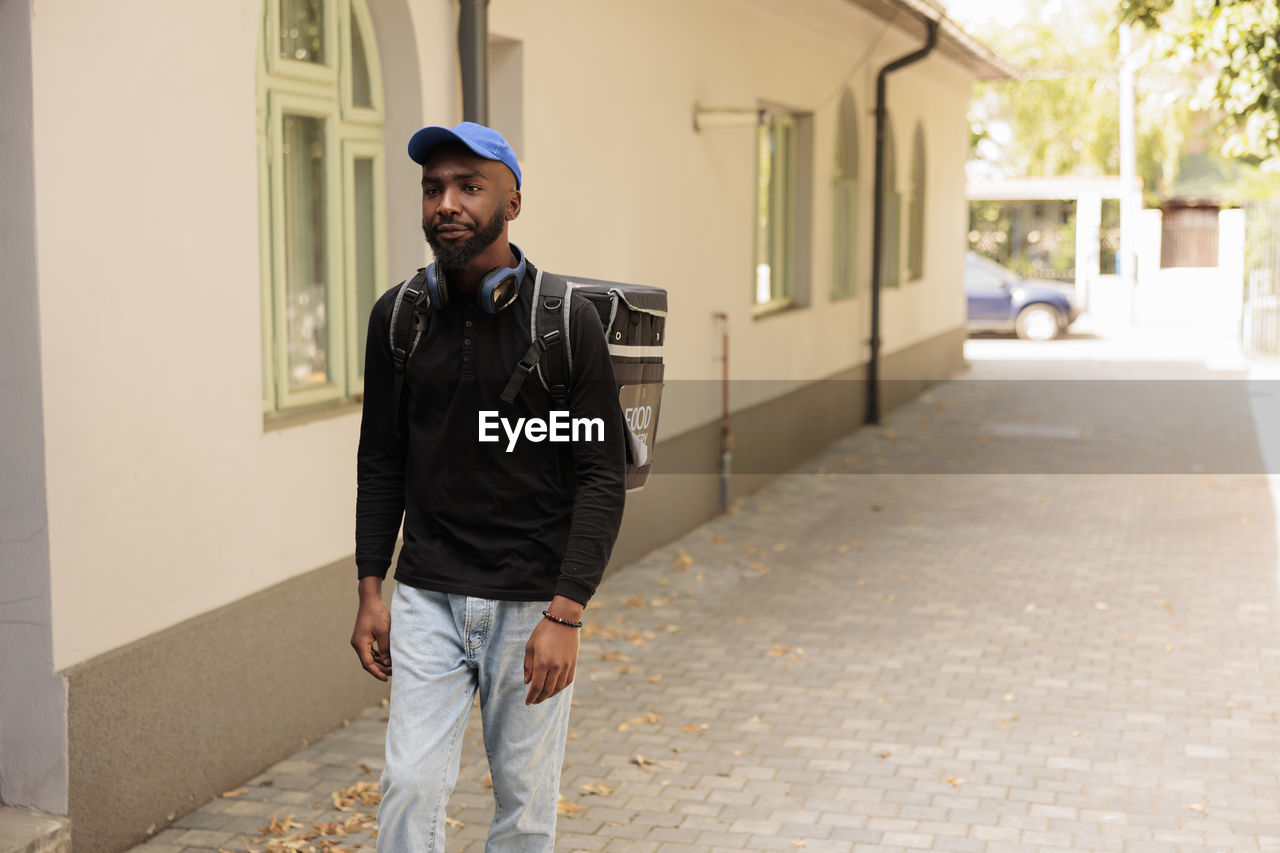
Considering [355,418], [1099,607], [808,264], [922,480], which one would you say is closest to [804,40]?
[808,264]

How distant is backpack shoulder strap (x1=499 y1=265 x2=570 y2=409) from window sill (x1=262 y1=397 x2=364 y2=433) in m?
2.46

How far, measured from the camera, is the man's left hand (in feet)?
10.5

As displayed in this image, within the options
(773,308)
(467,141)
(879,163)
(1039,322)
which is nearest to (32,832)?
(467,141)

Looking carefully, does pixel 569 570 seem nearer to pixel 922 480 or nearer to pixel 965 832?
pixel 965 832

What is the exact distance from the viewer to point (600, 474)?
328 centimetres

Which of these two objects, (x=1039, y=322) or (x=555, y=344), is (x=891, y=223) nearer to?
(x=1039, y=322)

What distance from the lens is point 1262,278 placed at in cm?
2264

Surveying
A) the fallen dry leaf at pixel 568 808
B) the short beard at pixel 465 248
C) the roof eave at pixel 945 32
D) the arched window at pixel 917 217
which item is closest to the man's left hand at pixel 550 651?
the short beard at pixel 465 248

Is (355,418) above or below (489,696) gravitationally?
above

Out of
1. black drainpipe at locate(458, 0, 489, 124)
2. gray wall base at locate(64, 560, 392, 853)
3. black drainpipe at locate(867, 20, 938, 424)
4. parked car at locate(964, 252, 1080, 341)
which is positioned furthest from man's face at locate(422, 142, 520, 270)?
parked car at locate(964, 252, 1080, 341)

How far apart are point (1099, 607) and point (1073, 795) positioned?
10.4 feet

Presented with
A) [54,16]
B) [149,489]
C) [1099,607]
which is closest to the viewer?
[54,16]

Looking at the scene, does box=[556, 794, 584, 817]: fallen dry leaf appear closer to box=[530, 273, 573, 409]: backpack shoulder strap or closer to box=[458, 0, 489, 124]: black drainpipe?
box=[530, 273, 573, 409]: backpack shoulder strap

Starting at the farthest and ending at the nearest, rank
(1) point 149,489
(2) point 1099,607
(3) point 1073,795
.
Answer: (2) point 1099,607, (3) point 1073,795, (1) point 149,489
